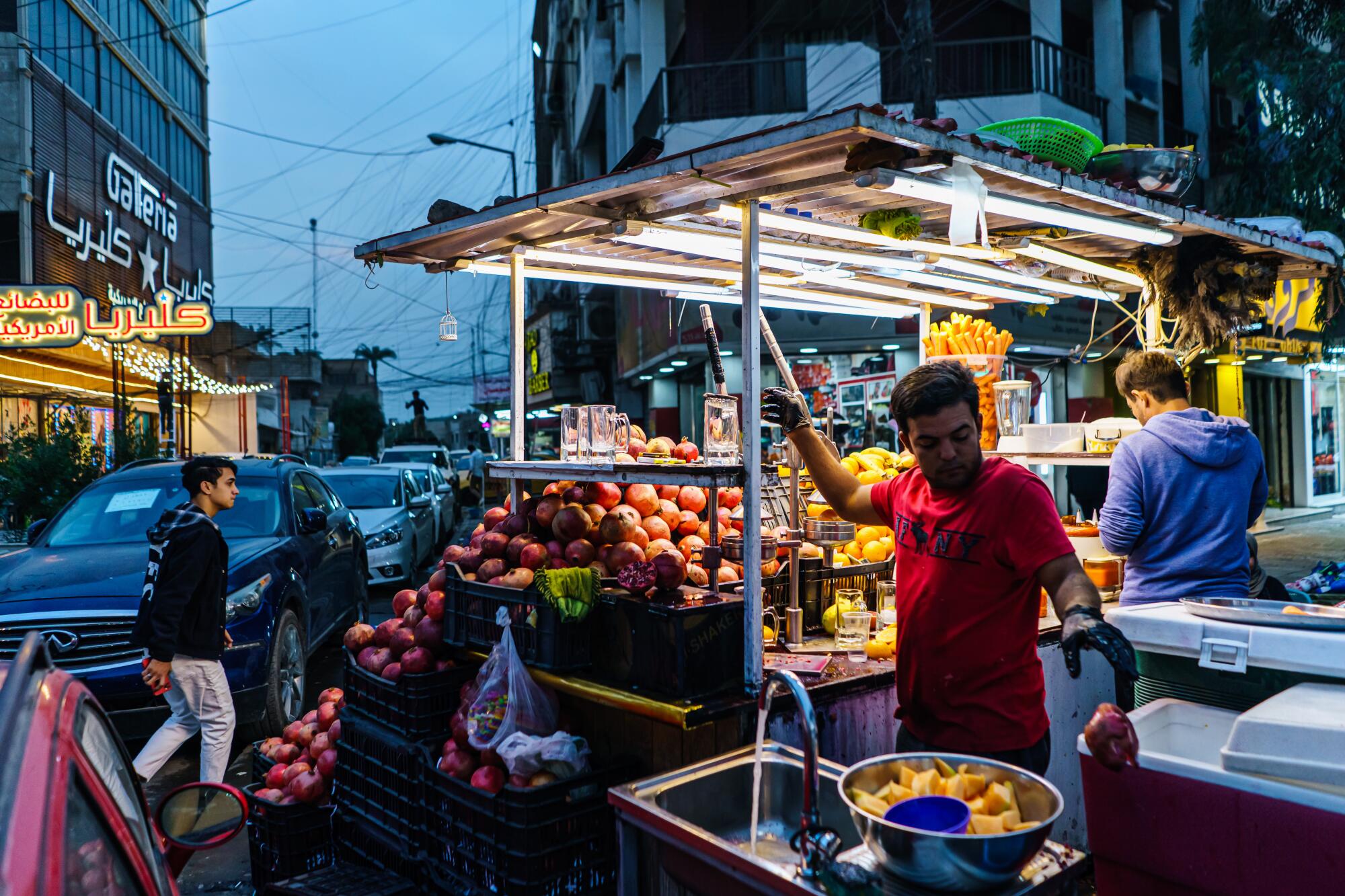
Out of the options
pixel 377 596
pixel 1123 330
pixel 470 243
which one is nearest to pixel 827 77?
pixel 1123 330

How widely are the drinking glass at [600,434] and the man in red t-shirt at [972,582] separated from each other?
1.66 meters

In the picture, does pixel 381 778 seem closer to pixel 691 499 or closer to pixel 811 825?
pixel 691 499

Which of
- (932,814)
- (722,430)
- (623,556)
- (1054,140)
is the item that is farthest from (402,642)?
(1054,140)

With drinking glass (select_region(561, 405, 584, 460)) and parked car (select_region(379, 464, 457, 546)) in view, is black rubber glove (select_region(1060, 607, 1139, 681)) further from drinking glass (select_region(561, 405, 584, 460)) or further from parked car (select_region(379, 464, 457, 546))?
parked car (select_region(379, 464, 457, 546))

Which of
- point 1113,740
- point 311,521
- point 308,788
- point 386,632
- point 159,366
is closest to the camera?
point 1113,740

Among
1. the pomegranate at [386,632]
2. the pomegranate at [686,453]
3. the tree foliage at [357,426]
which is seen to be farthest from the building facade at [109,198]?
the tree foliage at [357,426]

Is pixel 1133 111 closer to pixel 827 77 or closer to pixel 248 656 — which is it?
pixel 827 77

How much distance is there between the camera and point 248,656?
6410 mm

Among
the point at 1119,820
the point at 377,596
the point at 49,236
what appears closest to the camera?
the point at 1119,820

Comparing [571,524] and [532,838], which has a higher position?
[571,524]

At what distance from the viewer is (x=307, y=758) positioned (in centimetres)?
488

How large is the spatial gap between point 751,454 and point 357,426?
58369 mm

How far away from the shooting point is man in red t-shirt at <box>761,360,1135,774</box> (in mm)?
2873

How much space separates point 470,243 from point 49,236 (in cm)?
2025
